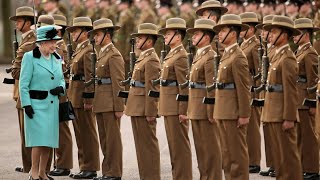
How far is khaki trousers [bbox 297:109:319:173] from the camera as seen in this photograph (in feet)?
54.3

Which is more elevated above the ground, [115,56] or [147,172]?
[115,56]

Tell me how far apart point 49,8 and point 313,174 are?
11.8 meters

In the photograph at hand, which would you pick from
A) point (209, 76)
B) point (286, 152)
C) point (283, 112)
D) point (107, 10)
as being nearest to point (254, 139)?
point (209, 76)

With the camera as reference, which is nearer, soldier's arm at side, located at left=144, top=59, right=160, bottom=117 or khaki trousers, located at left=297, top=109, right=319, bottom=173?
soldier's arm at side, located at left=144, top=59, right=160, bottom=117

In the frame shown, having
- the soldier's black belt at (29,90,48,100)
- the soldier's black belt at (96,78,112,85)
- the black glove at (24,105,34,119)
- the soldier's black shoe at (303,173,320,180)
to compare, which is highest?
the soldier's black belt at (96,78,112,85)

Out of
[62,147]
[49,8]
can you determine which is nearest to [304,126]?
[62,147]

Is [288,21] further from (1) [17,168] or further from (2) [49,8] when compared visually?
(2) [49,8]

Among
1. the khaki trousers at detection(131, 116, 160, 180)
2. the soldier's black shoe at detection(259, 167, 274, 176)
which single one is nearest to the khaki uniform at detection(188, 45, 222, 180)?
the khaki trousers at detection(131, 116, 160, 180)

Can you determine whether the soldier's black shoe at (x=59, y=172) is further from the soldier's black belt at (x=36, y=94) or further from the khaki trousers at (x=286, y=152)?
the khaki trousers at (x=286, y=152)

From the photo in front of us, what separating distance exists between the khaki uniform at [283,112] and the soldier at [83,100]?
9.26ft

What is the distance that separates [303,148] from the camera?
656 inches

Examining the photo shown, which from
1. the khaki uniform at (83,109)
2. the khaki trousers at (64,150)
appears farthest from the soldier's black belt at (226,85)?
the khaki trousers at (64,150)

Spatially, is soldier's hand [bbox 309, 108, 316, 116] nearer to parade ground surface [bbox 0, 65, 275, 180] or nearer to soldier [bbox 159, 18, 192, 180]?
parade ground surface [bbox 0, 65, 275, 180]

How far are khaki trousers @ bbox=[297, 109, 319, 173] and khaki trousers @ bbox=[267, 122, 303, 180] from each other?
158 cm
